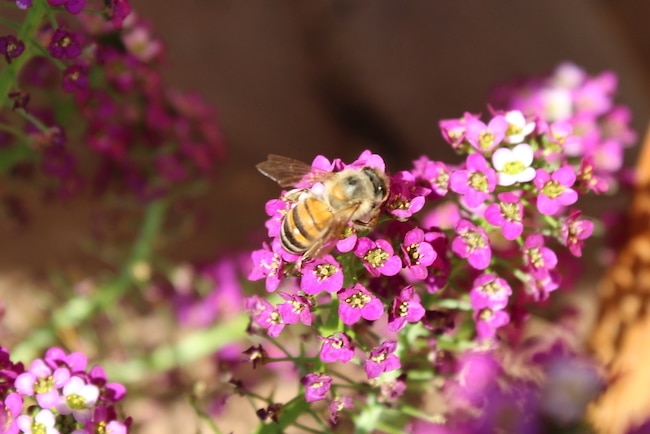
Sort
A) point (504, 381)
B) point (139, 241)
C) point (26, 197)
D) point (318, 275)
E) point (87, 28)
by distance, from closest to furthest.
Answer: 1. point (318, 275)
2. point (504, 381)
3. point (87, 28)
4. point (139, 241)
5. point (26, 197)

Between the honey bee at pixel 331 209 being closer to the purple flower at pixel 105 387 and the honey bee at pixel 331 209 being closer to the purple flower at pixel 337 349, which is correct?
the purple flower at pixel 337 349

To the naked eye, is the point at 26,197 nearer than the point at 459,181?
No

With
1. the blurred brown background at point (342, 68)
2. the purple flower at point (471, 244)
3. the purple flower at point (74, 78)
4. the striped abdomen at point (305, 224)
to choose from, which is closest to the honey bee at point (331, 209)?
the striped abdomen at point (305, 224)

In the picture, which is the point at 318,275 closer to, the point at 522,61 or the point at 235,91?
the point at 522,61

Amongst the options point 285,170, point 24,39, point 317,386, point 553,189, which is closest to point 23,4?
point 24,39

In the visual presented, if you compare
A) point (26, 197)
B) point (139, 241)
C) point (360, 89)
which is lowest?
point (139, 241)

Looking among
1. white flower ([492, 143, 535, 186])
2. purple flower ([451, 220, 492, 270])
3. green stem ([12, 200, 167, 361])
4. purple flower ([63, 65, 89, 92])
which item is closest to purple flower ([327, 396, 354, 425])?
purple flower ([451, 220, 492, 270])

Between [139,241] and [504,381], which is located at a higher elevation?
[139,241]

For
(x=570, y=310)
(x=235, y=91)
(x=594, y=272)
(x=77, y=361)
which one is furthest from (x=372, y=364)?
(x=235, y=91)
